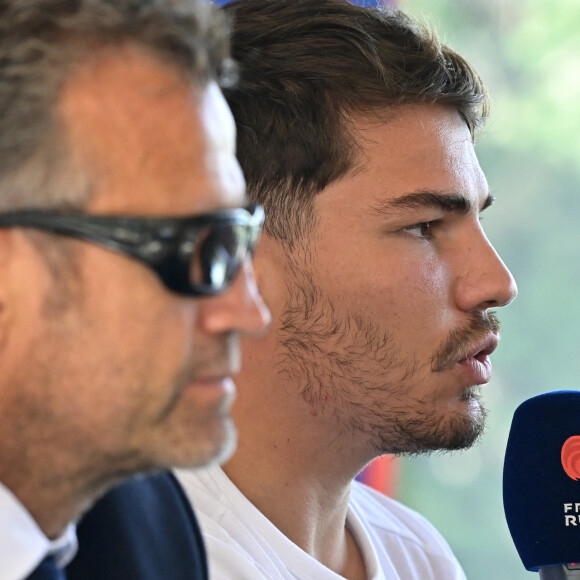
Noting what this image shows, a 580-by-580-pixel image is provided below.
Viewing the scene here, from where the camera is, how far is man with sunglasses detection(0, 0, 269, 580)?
74 cm

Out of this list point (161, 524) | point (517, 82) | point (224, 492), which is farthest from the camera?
point (517, 82)

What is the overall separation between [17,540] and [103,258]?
0.23 m

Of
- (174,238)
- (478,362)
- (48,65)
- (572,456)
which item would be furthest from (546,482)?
(48,65)

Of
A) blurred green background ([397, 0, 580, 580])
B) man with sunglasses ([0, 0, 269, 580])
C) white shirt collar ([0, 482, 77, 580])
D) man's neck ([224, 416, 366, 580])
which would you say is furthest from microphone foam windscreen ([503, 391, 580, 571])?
blurred green background ([397, 0, 580, 580])

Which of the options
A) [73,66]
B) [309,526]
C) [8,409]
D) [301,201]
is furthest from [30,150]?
[309,526]

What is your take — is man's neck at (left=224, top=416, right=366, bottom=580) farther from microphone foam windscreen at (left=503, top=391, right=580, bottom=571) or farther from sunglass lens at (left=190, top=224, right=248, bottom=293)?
sunglass lens at (left=190, top=224, right=248, bottom=293)

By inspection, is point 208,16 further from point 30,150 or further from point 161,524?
point 161,524

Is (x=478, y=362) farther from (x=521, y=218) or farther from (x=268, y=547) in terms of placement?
(x=521, y=218)

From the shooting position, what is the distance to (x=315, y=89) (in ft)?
4.46

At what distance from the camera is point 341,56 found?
53.4 inches

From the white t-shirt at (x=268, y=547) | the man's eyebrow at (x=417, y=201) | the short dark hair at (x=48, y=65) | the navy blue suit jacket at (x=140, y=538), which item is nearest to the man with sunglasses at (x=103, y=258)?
the short dark hair at (x=48, y=65)

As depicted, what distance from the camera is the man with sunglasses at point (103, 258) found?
74cm

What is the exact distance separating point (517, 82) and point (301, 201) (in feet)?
6.15

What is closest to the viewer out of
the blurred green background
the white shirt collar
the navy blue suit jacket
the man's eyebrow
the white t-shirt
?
the white shirt collar
